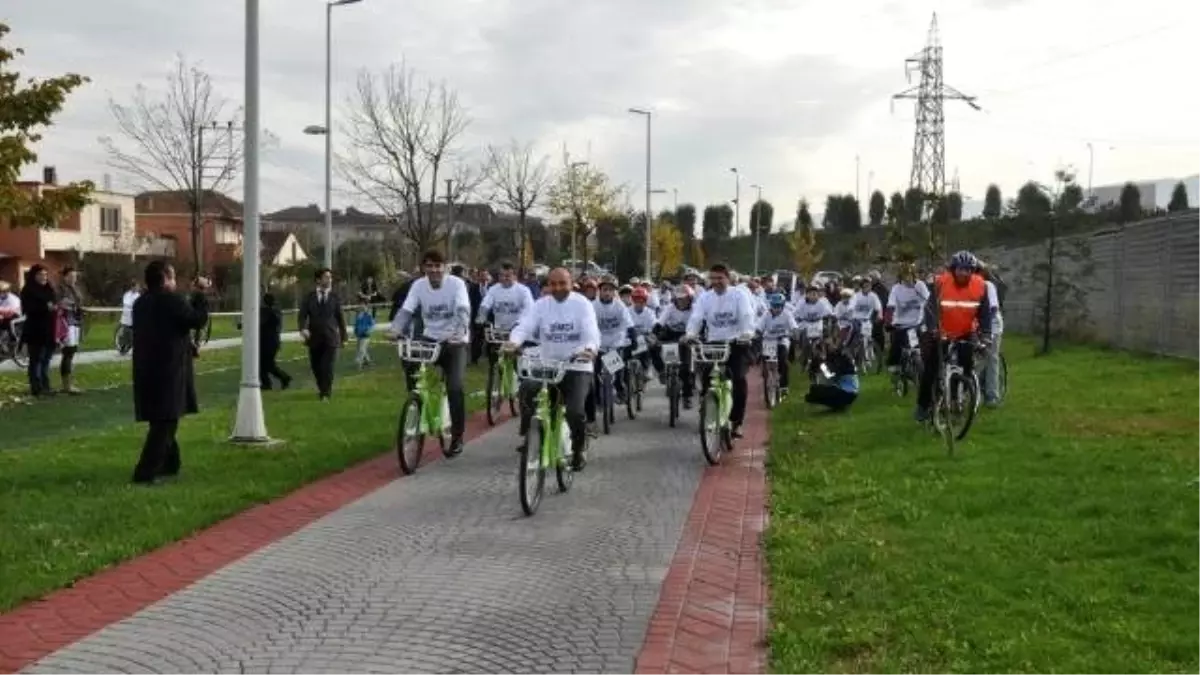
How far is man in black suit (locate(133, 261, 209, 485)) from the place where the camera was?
10266mm

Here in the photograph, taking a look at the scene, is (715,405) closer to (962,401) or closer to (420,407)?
(962,401)

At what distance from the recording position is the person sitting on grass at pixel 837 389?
16.3m

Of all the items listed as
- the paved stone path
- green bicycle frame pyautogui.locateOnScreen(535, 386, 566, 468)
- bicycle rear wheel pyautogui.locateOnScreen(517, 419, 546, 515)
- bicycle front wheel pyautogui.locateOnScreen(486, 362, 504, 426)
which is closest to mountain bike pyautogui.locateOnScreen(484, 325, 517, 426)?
bicycle front wheel pyautogui.locateOnScreen(486, 362, 504, 426)

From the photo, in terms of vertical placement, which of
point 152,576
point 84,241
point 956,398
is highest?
point 84,241

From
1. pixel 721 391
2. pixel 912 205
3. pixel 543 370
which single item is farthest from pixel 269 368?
pixel 912 205

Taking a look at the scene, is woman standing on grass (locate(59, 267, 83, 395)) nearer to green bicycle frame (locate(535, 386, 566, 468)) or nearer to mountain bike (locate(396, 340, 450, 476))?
mountain bike (locate(396, 340, 450, 476))

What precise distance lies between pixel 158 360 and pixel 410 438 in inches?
88.0

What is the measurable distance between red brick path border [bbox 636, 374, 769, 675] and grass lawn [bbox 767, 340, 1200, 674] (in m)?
0.14

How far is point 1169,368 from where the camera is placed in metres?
19.0

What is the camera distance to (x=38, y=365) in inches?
716

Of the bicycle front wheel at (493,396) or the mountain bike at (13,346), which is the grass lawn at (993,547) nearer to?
the bicycle front wheel at (493,396)

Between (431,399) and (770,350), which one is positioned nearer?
(431,399)

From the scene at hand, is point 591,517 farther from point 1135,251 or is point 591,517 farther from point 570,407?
point 1135,251

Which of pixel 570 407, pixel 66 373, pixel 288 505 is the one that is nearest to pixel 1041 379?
pixel 570 407
